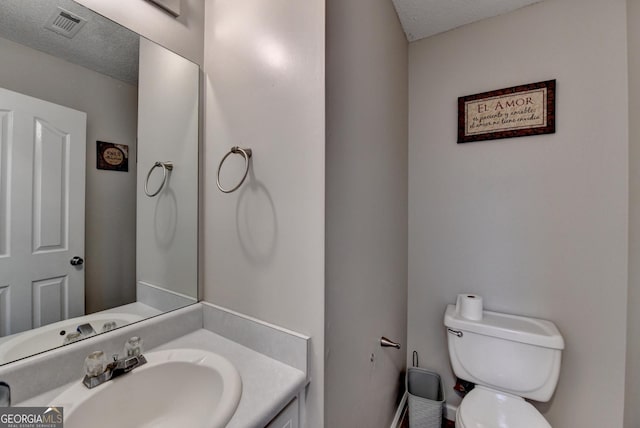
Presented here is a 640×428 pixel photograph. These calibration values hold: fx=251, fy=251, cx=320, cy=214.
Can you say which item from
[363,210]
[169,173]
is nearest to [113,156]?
[169,173]

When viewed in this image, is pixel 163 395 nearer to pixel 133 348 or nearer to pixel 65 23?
pixel 133 348

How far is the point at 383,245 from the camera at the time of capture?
1269 mm

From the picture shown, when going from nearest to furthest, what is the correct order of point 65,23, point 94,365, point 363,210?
point 94,365 < point 65,23 < point 363,210

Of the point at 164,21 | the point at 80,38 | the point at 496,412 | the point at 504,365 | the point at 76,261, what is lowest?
the point at 496,412

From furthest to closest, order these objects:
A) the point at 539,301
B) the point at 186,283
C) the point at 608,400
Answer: the point at 539,301 → the point at 608,400 → the point at 186,283

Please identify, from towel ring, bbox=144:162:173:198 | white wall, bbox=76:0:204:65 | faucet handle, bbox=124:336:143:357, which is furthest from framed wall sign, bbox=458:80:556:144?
faucet handle, bbox=124:336:143:357

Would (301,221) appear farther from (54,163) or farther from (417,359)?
(417,359)

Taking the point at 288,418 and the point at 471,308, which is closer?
the point at 288,418

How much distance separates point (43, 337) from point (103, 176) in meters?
0.51

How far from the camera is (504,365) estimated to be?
4.14 feet

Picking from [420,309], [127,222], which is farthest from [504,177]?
[127,222]

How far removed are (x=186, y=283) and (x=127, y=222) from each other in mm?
335

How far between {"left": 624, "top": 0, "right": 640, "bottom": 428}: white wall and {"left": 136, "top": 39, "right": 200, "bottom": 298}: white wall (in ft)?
6.35

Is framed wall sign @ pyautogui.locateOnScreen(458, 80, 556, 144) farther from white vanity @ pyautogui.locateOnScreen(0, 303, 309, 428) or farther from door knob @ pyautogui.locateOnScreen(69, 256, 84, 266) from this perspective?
door knob @ pyautogui.locateOnScreen(69, 256, 84, 266)
